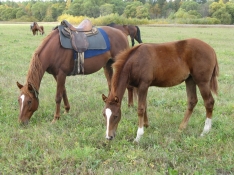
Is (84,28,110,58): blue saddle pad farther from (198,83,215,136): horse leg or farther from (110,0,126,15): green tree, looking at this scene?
(110,0,126,15): green tree

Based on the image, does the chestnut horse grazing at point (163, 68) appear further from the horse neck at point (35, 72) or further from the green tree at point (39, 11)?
the green tree at point (39, 11)

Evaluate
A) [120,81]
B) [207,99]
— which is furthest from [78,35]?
[207,99]

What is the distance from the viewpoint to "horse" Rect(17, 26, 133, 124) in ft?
15.2

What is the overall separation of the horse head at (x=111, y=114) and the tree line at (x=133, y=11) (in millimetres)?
52055

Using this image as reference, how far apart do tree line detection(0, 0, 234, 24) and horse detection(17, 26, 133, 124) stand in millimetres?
49951

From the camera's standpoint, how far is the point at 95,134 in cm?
421

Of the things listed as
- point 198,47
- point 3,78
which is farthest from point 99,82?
point 198,47

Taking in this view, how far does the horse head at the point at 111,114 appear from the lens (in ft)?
12.2

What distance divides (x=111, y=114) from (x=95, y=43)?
7.41ft

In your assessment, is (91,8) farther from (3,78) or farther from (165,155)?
(165,155)

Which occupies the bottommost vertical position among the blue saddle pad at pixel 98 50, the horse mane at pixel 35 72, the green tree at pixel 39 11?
the green tree at pixel 39 11

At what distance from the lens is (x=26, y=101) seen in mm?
4574

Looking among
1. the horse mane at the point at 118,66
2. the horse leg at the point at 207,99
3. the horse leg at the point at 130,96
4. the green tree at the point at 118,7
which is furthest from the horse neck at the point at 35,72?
the green tree at the point at 118,7

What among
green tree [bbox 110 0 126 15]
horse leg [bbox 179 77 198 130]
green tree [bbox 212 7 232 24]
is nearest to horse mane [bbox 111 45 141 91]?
horse leg [bbox 179 77 198 130]
